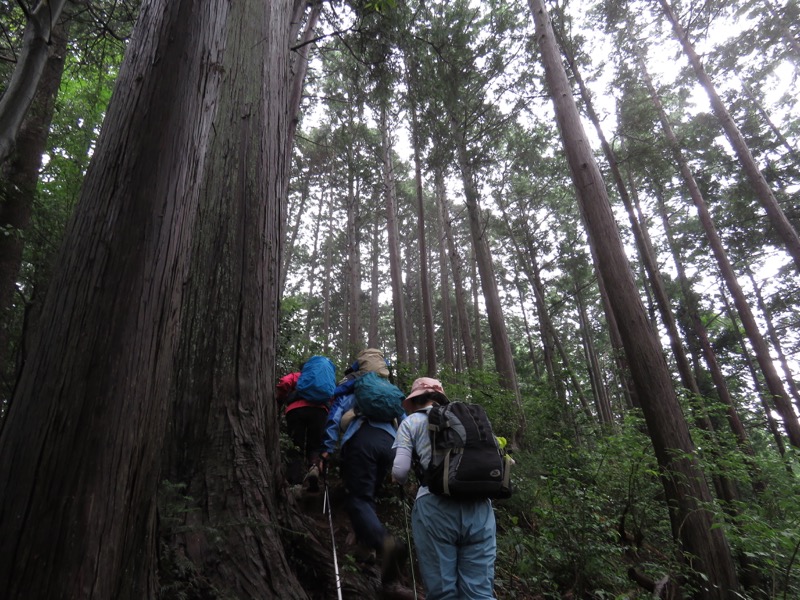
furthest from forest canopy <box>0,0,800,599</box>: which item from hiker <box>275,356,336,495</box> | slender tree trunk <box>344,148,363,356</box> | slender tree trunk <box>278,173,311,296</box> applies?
slender tree trunk <box>278,173,311,296</box>

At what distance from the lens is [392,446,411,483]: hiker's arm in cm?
304

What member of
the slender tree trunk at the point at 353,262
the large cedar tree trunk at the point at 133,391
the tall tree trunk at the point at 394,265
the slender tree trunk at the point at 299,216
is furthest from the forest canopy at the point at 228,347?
the slender tree trunk at the point at 299,216

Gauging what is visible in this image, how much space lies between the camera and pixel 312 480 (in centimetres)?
400

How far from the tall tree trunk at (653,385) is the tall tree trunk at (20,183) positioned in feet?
21.3

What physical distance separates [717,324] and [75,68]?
2587 centimetres

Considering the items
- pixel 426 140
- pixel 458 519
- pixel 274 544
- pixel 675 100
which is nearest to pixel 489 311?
pixel 426 140

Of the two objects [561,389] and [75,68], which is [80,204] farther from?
[561,389]

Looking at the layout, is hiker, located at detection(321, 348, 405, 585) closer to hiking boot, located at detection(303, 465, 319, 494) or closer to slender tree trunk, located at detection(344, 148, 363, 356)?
hiking boot, located at detection(303, 465, 319, 494)

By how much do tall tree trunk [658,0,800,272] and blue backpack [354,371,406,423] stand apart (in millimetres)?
10758

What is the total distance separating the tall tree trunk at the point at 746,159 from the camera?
32.0 feet

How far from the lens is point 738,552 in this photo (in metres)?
4.57

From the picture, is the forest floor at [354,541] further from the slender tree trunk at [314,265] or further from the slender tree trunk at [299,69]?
the slender tree trunk at [314,265]

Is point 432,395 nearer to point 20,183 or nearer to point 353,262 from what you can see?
point 20,183

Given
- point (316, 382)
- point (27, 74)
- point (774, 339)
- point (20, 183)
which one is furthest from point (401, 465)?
point (774, 339)
